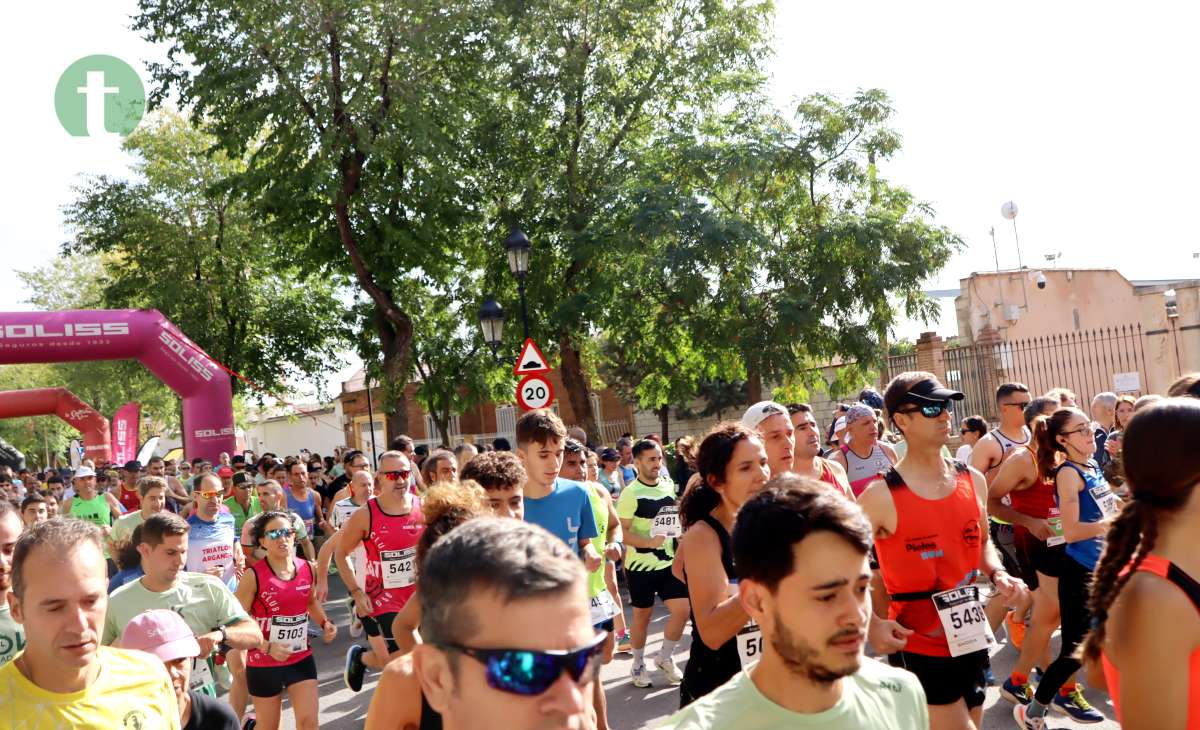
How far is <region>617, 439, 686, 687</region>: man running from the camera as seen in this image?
8.30 metres

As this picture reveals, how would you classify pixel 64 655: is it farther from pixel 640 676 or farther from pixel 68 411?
pixel 68 411

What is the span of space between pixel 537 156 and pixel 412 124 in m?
3.12

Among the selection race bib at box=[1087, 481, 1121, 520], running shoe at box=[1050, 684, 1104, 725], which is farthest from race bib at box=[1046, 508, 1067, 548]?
running shoe at box=[1050, 684, 1104, 725]

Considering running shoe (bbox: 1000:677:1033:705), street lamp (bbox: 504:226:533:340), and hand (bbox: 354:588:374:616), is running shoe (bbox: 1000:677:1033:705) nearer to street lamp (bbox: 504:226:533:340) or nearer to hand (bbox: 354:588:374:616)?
hand (bbox: 354:588:374:616)

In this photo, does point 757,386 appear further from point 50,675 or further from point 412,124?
point 50,675

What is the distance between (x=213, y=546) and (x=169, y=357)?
47.5 ft

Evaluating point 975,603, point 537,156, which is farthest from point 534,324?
point 975,603

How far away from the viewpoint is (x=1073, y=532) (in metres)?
5.78

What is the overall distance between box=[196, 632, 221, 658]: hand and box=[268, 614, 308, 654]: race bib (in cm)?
147

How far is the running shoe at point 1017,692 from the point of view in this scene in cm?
645

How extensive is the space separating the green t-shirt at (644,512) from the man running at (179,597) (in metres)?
4.01

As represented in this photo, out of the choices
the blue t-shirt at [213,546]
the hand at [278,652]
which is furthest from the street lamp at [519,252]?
the hand at [278,652]

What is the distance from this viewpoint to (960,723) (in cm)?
438

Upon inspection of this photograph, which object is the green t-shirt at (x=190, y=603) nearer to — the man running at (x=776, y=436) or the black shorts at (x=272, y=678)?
the black shorts at (x=272, y=678)
